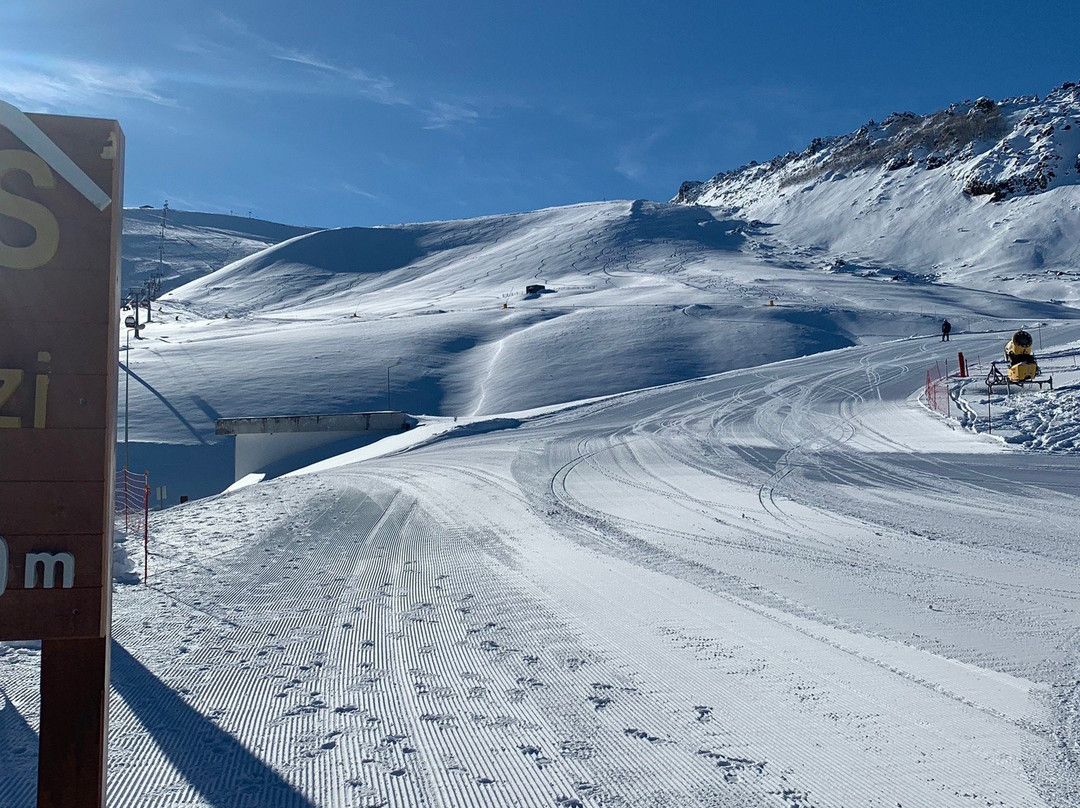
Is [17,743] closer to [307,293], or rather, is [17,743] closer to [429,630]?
[429,630]

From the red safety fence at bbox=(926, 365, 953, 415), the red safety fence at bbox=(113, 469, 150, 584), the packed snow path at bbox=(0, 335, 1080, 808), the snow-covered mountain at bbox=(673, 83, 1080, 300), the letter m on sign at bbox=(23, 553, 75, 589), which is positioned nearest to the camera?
the letter m on sign at bbox=(23, 553, 75, 589)

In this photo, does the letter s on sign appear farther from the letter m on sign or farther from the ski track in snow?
the ski track in snow

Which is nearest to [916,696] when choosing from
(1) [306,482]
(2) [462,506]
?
(2) [462,506]

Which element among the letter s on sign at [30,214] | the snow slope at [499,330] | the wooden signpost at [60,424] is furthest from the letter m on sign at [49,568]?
the snow slope at [499,330]

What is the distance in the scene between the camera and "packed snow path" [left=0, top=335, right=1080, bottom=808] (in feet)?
12.5

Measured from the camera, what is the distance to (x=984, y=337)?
40.6m

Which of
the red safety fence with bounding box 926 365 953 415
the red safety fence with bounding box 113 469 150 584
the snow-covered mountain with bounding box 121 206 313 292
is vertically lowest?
the red safety fence with bounding box 113 469 150 584

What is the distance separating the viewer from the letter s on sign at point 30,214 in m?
2.70

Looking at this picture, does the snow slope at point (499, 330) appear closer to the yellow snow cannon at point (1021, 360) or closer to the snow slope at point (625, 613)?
the snow slope at point (625, 613)

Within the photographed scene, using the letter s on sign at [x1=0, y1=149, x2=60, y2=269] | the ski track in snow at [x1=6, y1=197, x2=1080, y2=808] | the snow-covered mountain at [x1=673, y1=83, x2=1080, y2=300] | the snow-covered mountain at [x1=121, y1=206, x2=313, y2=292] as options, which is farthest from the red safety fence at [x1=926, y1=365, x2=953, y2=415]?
the snow-covered mountain at [x1=121, y1=206, x2=313, y2=292]

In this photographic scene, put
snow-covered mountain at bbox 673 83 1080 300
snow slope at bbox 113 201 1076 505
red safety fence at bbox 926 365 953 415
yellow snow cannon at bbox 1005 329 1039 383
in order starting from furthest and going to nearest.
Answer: snow-covered mountain at bbox 673 83 1080 300, snow slope at bbox 113 201 1076 505, yellow snow cannon at bbox 1005 329 1039 383, red safety fence at bbox 926 365 953 415

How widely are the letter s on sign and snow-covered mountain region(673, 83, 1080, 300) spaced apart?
2706 inches

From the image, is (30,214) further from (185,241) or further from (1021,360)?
(185,241)

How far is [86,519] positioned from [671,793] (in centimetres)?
262
